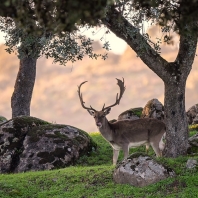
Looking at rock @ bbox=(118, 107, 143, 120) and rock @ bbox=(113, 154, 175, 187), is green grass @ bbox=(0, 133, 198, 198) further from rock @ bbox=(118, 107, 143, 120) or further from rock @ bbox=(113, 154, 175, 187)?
rock @ bbox=(118, 107, 143, 120)

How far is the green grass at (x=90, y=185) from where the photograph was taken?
14.8 meters

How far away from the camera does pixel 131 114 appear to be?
31.6m

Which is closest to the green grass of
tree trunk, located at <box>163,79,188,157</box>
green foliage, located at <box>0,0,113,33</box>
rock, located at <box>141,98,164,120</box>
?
tree trunk, located at <box>163,79,188,157</box>

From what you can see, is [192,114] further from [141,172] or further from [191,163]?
[141,172]

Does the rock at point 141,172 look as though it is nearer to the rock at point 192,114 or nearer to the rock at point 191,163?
the rock at point 191,163

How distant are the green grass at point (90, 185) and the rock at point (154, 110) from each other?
476 inches

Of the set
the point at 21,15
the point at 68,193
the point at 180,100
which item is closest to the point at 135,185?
the point at 68,193

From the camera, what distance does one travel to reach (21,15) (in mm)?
7758

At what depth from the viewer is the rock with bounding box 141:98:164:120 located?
29.8 meters

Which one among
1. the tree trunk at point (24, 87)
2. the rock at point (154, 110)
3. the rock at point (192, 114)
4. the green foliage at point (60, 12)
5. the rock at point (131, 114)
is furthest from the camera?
the rock at point (192, 114)

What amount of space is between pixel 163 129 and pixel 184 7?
1187 cm

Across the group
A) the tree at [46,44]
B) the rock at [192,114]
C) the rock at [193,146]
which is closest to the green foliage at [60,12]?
the tree at [46,44]

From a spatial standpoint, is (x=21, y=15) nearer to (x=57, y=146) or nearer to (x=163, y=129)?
(x=163, y=129)

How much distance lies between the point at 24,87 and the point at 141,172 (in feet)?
53.6
